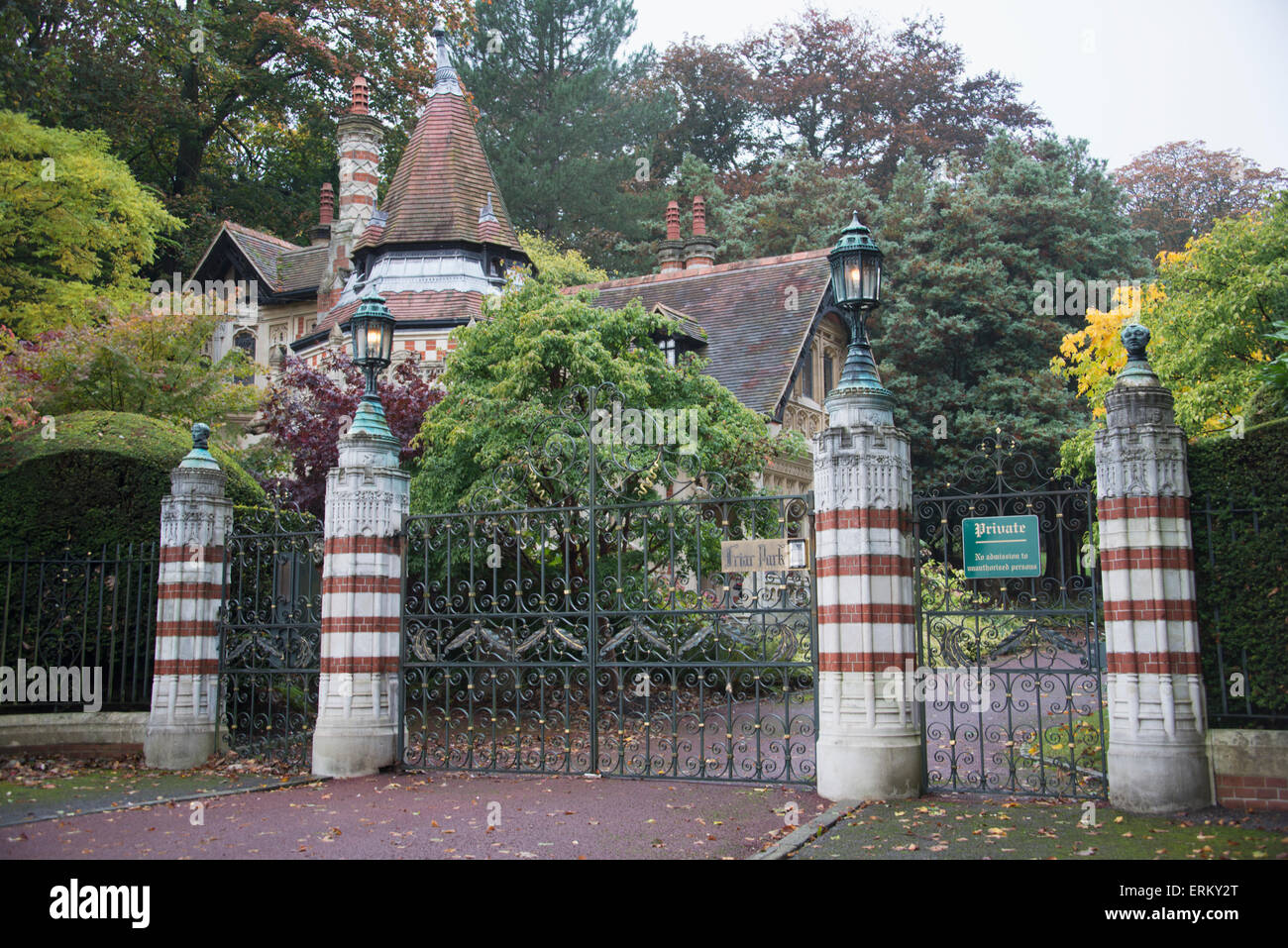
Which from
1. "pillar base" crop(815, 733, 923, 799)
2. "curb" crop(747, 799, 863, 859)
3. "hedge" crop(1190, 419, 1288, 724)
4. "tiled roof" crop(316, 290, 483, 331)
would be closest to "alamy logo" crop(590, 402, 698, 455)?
"pillar base" crop(815, 733, 923, 799)

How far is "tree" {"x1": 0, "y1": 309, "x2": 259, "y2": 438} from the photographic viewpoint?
1712 centimetres

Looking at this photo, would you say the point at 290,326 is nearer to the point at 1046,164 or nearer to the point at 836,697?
the point at 1046,164

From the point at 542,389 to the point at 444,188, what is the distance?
11.3 m

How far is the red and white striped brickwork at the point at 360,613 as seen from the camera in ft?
35.2

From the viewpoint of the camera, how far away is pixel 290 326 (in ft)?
104

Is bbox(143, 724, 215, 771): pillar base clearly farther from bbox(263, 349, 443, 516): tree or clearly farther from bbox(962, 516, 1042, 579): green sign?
bbox(962, 516, 1042, 579): green sign

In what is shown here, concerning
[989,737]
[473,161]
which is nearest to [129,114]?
[473,161]

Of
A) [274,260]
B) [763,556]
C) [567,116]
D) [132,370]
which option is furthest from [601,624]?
[567,116]

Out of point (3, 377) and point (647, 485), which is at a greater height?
point (3, 377)

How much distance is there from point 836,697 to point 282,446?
13258 mm

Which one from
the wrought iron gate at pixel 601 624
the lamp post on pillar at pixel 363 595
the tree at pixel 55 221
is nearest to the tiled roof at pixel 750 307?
the wrought iron gate at pixel 601 624

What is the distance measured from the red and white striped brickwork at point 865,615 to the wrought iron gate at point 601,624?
34 centimetres

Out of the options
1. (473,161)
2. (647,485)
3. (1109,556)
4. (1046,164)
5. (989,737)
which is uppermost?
(1046,164)

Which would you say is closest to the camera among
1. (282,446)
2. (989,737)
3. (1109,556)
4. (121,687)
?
(1109,556)
